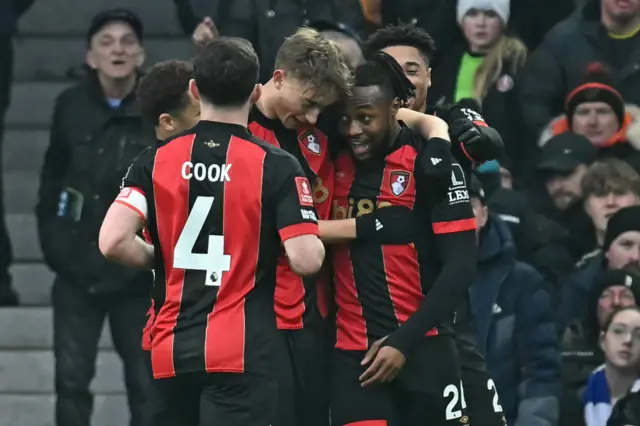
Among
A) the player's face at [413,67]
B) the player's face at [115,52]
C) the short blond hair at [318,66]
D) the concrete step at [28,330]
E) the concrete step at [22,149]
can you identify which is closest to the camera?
the short blond hair at [318,66]

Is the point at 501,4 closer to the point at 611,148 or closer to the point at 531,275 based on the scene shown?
the point at 611,148

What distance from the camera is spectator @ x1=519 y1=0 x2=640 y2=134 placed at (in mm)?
8648

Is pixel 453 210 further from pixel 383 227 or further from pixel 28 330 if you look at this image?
pixel 28 330

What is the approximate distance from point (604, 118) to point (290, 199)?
12.3 feet

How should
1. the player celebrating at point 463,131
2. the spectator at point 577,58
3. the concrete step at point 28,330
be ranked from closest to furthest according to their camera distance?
the player celebrating at point 463,131
the spectator at point 577,58
the concrete step at point 28,330

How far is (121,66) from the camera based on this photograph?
8359mm

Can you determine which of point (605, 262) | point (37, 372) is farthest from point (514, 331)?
point (37, 372)

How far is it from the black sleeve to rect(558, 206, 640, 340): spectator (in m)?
2.27

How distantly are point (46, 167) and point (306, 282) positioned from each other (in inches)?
125

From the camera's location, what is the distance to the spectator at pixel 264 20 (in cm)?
845

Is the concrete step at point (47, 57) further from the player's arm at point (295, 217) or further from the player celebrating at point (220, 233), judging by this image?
the player's arm at point (295, 217)

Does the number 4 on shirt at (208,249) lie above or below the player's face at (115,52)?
below

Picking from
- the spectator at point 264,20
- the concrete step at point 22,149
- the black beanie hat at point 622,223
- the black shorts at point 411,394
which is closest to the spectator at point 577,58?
the black beanie hat at point 622,223

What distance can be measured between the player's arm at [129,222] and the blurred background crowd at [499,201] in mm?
2509
